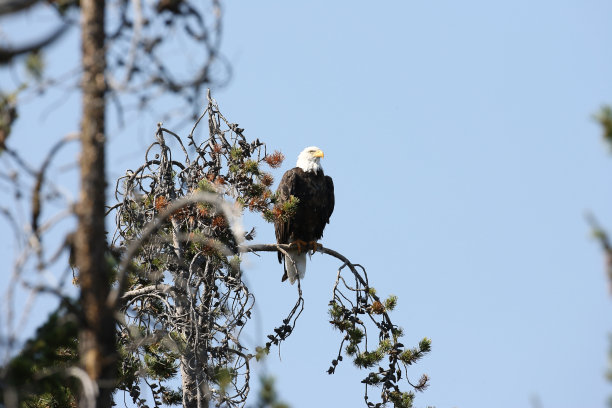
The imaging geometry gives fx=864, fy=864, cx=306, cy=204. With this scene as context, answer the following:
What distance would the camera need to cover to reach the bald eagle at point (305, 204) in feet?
30.3

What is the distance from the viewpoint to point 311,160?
31.4ft

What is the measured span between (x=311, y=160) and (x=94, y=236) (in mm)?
6131

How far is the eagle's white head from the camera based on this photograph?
31.2 ft

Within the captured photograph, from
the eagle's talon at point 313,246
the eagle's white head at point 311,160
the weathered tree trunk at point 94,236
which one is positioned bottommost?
the weathered tree trunk at point 94,236

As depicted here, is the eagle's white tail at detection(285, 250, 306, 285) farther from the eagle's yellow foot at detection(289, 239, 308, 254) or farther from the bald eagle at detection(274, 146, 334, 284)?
the eagle's yellow foot at detection(289, 239, 308, 254)

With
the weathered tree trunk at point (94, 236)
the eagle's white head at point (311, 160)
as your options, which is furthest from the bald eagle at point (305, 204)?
the weathered tree trunk at point (94, 236)

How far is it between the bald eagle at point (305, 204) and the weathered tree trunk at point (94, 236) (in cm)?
549

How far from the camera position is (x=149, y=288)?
20.9ft

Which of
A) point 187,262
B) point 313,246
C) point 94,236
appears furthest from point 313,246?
point 94,236

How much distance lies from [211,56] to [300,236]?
5.99 metres

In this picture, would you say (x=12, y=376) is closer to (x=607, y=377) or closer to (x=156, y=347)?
(x=156, y=347)

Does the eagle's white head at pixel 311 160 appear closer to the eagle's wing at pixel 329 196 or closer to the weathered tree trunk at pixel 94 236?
the eagle's wing at pixel 329 196

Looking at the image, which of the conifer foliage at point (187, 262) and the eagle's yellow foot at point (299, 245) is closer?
the conifer foliage at point (187, 262)

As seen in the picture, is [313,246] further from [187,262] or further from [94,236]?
[94,236]
